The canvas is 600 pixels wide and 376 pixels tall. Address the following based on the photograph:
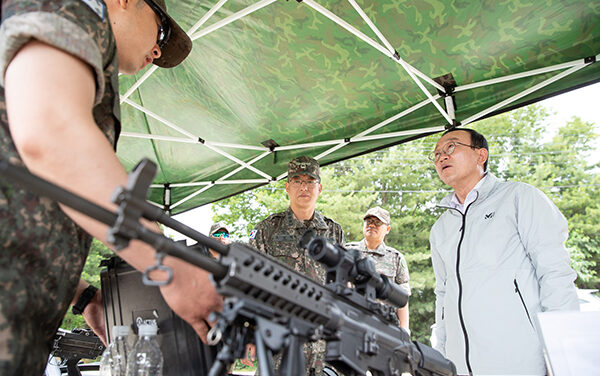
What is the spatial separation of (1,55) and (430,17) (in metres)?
2.72

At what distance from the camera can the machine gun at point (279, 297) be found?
72 centimetres

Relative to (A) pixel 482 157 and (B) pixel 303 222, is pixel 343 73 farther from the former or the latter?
(B) pixel 303 222

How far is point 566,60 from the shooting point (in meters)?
3.20

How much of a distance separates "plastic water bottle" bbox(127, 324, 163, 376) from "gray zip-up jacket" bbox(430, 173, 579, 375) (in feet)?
6.87

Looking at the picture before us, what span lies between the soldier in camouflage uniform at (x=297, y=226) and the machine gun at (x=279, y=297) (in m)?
2.59

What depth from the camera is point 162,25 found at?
169cm

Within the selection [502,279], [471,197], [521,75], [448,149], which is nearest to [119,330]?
[502,279]

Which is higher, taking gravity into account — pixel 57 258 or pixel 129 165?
pixel 129 165

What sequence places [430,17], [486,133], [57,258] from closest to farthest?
1. [57,258]
2. [430,17]
3. [486,133]

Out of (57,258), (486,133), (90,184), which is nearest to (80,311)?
(57,258)

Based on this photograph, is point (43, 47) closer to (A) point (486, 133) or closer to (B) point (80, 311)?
(B) point (80, 311)

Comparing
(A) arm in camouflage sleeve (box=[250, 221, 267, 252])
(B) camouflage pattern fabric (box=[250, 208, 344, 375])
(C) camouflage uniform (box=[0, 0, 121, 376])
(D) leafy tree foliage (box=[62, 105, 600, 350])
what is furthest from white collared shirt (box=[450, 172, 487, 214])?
(D) leafy tree foliage (box=[62, 105, 600, 350])

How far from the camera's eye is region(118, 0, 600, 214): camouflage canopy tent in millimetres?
2984

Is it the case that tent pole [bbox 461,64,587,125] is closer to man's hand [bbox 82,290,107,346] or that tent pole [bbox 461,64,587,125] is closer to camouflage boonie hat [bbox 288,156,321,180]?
camouflage boonie hat [bbox 288,156,321,180]
